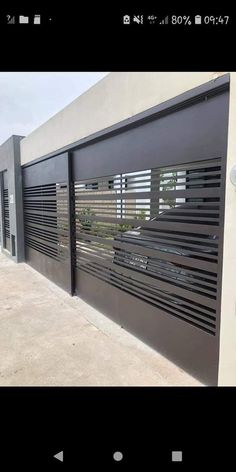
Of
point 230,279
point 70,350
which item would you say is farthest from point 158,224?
point 70,350

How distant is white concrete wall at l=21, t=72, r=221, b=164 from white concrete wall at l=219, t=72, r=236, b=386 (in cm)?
53

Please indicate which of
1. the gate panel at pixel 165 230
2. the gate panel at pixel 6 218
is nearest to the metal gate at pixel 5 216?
the gate panel at pixel 6 218

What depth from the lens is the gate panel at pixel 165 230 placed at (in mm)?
2244

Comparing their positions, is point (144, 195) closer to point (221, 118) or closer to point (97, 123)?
point (221, 118)

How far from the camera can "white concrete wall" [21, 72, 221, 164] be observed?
2451mm

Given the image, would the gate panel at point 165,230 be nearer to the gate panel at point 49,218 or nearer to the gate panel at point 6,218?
the gate panel at point 49,218

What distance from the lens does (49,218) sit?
5.54 metres

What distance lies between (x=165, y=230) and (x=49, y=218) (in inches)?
132

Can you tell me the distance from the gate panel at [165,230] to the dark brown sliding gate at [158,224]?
0.01 meters
